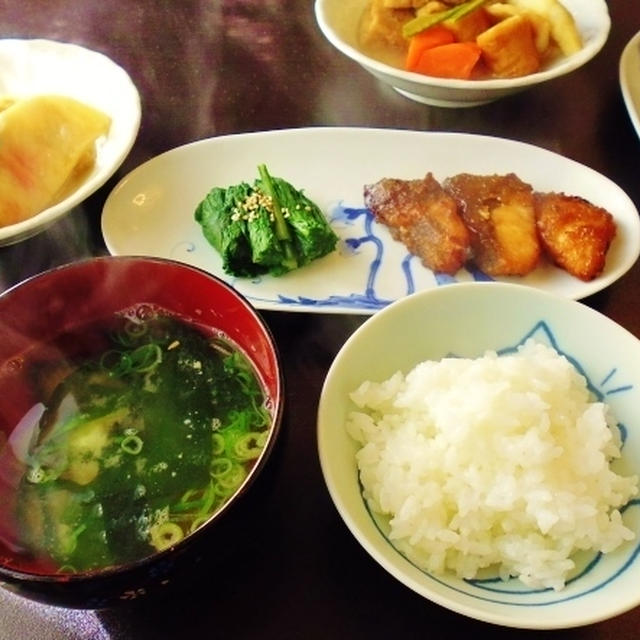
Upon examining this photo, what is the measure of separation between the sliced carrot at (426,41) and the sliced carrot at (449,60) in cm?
2

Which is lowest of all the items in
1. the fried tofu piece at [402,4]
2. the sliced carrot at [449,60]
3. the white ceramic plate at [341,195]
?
the white ceramic plate at [341,195]

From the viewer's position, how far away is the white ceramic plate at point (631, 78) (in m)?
2.15

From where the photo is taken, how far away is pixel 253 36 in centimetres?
252

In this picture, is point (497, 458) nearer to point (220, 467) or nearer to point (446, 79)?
point (220, 467)

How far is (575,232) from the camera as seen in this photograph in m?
1.81

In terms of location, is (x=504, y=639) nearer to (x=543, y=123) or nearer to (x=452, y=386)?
(x=452, y=386)

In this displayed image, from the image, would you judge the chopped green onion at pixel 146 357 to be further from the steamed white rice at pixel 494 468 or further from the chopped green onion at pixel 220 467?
the steamed white rice at pixel 494 468

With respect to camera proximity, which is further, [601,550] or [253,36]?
[253,36]

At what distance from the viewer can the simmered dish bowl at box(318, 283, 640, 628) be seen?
4.09 ft

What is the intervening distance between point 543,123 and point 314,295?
93cm

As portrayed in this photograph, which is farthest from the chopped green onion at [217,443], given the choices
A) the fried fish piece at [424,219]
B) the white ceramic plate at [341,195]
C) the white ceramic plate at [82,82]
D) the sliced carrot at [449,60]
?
the sliced carrot at [449,60]

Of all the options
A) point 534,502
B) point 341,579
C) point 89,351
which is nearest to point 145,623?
point 341,579

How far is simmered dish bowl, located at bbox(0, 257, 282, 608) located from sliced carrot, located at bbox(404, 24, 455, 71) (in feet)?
4.07

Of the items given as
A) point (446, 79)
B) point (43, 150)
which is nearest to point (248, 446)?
point (43, 150)
